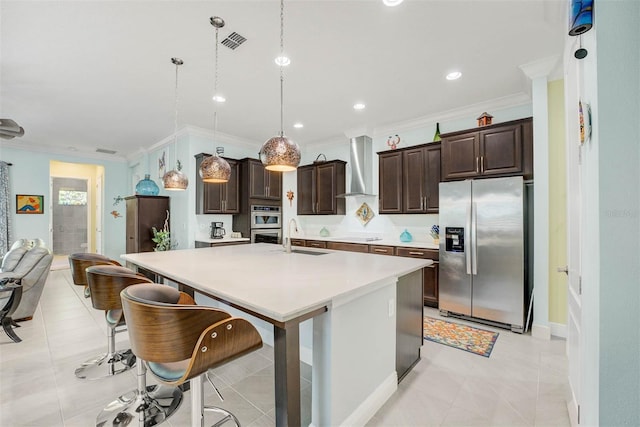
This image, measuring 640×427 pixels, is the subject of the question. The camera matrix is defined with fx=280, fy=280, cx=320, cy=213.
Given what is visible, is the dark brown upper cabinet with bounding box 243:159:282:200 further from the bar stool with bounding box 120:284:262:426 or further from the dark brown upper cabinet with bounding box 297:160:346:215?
the bar stool with bounding box 120:284:262:426

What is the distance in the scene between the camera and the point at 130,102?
389 cm

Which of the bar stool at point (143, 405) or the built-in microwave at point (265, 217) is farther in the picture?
the built-in microwave at point (265, 217)

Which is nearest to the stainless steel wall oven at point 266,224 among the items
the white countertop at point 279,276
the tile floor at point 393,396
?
the white countertop at point 279,276

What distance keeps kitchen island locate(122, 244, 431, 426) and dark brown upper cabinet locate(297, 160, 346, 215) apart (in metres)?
3.28

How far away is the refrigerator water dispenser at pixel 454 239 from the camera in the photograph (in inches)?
135

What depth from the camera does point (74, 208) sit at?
820 cm

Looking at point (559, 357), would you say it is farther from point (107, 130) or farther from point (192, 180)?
point (107, 130)

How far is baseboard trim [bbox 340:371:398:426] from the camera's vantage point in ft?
5.35

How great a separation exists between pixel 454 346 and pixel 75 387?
3224 mm

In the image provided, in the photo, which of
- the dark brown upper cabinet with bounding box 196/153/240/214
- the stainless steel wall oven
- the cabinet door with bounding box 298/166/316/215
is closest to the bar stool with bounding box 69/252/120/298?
the dark brown upper cabinet with bounding box 196/153/240/214

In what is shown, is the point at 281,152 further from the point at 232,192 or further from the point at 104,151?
the point at 104,151

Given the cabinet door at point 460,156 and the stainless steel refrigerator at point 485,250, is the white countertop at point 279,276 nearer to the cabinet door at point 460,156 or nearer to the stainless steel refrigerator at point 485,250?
the stainless steel refrigerator at point 485,250

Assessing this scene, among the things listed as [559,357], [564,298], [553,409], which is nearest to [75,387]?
[553,409]

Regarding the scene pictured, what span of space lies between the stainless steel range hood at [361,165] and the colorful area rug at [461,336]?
2.49 meters
